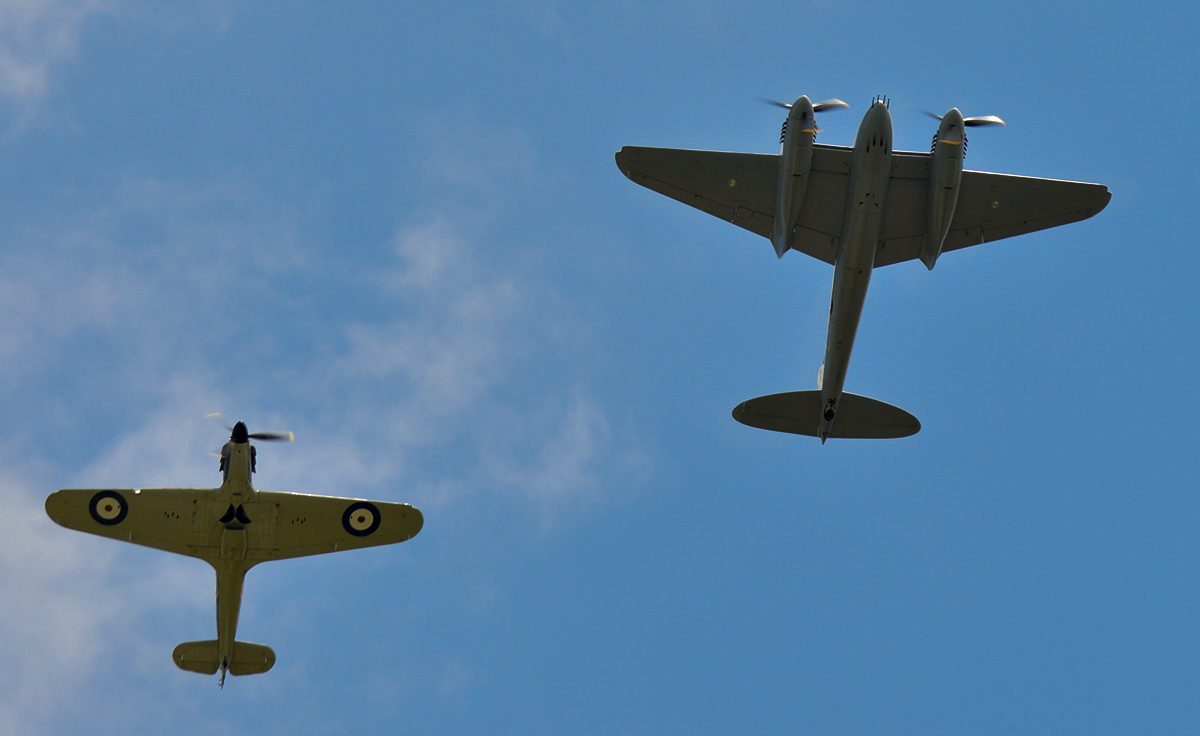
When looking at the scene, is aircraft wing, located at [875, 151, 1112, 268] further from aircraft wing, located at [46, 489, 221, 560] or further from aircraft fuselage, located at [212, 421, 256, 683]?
aircraft wing, located at [46, 489, 221, 560]

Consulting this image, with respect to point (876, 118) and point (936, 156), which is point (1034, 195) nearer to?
point (936, 156)

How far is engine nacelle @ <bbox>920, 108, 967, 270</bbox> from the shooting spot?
42438 millimetres

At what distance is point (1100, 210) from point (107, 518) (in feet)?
115

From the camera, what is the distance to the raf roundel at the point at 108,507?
44.3 metres

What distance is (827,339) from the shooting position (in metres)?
45.5

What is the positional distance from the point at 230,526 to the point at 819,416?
1999 centimetres

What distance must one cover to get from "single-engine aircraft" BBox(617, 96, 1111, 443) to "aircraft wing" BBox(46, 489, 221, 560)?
1849cm

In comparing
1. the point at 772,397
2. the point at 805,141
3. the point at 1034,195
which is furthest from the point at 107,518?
the point at 1034,195

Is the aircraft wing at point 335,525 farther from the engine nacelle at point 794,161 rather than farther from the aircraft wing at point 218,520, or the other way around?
the engine nacelle at point 794,161

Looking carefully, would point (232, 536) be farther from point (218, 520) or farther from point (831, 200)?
point (831, 200)

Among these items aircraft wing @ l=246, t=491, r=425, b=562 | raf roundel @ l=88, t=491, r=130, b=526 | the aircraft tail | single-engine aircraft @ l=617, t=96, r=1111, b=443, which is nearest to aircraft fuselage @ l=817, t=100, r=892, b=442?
single-engine aircraft @ l=617, t=96, r=1111, b=443

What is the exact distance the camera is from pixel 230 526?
43562mm

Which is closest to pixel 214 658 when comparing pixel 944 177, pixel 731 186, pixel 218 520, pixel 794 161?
pixel 218 520

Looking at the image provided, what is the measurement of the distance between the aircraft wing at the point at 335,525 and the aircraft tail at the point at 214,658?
10.6 ft
